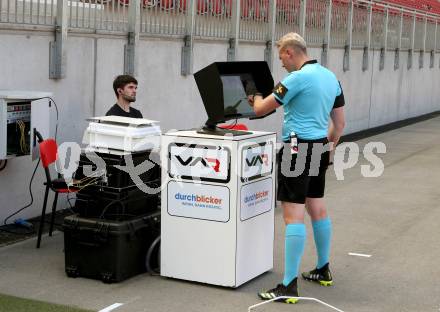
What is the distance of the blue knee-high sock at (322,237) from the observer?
20.6 ft

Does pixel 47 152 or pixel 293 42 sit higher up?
pixel 293 42

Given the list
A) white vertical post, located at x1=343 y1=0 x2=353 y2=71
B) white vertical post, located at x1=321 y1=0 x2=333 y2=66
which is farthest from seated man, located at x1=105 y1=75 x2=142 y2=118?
white vertical post, located at x1=343 y1=0 x2=353 y2=71

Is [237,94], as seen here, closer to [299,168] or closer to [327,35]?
[299,168]

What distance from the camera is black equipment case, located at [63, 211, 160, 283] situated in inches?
243

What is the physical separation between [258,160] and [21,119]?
8.50 ft

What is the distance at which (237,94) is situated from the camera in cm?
638

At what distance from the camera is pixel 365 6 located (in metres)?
18.8

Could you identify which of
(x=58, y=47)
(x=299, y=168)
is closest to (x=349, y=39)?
(x=58, y=47)

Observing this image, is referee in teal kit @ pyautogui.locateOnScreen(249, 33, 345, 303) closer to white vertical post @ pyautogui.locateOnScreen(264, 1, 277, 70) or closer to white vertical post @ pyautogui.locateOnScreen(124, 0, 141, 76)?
white vertical post @ pyautogui.locateOnScreen(124, 0, 141, 76)

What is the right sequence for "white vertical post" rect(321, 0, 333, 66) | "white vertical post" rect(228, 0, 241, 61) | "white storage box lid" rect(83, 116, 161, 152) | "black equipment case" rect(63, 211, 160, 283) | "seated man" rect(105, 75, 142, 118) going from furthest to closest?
1. "white vertical post" rect(321, 0, 333, 66)
2. "white vertical post" rect(228, 0, 241, 61)
3. "seated man" rect(105, 75, 142, 118)
4. "white storage box lid" rect(83, 116, 161, 152)
5. "black equipment case" rect(63, 211, 160, 283)

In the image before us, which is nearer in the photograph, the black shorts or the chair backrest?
the black shorts

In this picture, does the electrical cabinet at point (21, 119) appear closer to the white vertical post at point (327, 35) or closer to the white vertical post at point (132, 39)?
the white vertical post at point (132, 39)

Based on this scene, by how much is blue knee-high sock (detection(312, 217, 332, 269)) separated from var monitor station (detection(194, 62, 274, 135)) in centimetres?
91

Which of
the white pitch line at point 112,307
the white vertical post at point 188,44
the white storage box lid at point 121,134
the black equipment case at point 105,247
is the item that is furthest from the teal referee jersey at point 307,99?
the white vertical post at point 188,44
